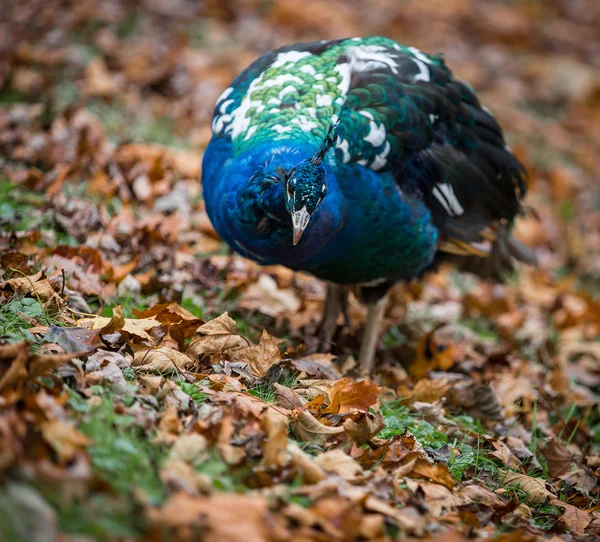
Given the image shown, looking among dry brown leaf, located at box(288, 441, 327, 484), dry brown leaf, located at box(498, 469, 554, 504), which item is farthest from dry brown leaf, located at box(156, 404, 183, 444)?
dry brown leaf, located at box(498, 469, 554, 504)

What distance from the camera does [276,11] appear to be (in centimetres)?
984

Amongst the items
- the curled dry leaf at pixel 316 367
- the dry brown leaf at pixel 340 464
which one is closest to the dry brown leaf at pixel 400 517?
the dry brown leaf at pixel 340 464

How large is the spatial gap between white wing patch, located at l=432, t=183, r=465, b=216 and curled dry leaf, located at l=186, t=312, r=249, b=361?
Result: 151 centimetres

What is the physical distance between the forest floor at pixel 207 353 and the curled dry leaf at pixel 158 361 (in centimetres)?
1

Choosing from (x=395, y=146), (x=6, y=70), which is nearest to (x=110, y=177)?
(x=6, y=70)

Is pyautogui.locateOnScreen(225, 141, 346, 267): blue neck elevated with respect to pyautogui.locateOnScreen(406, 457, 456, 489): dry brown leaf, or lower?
elevated

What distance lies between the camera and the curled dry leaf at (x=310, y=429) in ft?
9.73

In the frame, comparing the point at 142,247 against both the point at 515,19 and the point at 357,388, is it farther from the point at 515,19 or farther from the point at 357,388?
the point at 515,19

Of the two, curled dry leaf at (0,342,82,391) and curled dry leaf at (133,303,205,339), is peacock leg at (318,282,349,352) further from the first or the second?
curled dry leaf at (0,342,82,391)

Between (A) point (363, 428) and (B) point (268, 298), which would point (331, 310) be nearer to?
(B) point (268, 298)

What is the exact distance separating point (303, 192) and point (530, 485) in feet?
5.29

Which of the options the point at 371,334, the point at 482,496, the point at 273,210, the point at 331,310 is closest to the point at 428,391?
the point at 371,334

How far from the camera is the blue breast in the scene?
3635 mm

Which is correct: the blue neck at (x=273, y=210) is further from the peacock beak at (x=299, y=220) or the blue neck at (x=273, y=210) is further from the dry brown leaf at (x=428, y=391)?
the dry brown leaf at (x=428, y=391)
